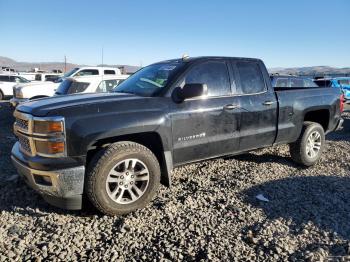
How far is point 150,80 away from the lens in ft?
16.1

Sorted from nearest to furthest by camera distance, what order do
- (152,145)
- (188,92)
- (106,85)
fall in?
(188,92)
(152,145)
(106,85)

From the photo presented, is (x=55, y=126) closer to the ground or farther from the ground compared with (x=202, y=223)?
farther from the ground

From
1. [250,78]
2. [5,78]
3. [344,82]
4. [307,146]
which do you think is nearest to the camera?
[250,78]

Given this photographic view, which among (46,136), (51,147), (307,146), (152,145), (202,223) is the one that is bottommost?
(202,223)

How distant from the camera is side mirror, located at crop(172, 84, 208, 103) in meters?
4.22

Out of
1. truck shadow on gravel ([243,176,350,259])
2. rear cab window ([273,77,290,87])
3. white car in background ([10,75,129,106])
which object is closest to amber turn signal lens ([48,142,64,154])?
truck shadow on gravel ([243,176,350,259])

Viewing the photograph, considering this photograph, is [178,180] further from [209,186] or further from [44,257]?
[44,257]

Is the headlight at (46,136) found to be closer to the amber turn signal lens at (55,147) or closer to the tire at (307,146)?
the amber turn signal lens at (55,147)

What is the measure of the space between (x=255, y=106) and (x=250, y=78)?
44 centimetres

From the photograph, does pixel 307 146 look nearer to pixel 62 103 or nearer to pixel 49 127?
pixel 62 103

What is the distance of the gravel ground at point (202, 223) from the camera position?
10.8 feet

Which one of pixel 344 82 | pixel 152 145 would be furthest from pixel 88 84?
pixel 344 82

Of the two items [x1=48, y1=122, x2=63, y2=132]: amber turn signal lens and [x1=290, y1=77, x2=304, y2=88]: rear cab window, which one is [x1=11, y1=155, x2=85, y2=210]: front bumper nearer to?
[x1=48, y1=122, x2=63, y2=132]: amber turn signal lens

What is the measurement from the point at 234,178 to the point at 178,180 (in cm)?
81
